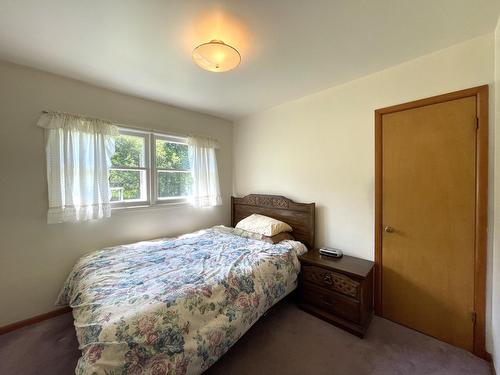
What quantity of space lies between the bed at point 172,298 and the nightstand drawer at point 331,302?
0.17 m

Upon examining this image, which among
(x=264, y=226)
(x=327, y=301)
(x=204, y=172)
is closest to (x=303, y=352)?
(x=327, y=301)

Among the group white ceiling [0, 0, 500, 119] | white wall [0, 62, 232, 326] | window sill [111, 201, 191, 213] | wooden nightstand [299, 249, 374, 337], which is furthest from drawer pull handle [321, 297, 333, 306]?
white wall [0, 62, 232, 326]

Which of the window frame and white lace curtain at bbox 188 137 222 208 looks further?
white lace curtain at bbox 188 137 222 208

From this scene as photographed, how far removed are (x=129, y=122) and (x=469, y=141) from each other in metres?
3.45

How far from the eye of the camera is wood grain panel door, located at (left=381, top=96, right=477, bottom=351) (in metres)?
1.63

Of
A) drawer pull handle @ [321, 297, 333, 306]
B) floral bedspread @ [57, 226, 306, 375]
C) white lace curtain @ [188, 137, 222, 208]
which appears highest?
white lace curtain @ [188, 137, 222, 208]

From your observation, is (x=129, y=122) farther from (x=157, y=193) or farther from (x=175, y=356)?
(x=175, y=356)

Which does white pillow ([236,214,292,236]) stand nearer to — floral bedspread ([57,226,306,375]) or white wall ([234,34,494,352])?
floral bedspread ([57,226,306,375])

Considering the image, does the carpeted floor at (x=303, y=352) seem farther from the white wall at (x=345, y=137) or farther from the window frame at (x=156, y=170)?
the window frame at (x=156, y=170)

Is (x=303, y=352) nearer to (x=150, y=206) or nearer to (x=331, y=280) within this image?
(x=331, y=280)

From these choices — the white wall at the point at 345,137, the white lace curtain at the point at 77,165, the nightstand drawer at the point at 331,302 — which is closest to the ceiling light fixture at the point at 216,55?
the white wall at the point at 345,137

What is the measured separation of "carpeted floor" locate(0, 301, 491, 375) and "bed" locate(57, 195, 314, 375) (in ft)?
0.82

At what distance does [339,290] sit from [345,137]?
1619 millimetres

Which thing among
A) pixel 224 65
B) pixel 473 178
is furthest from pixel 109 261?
pixel 473 178
